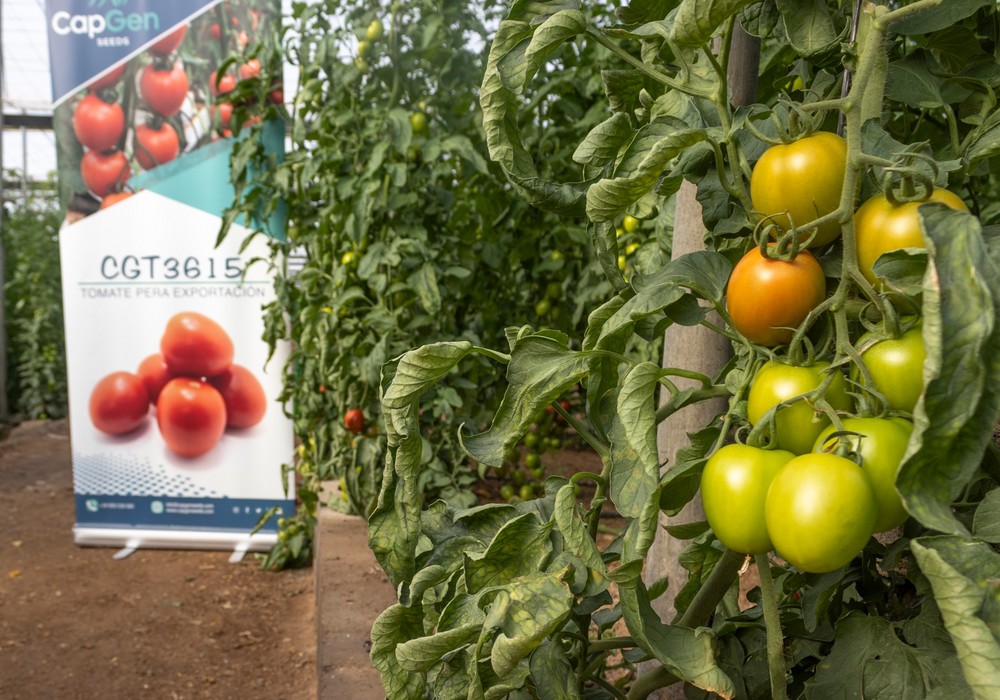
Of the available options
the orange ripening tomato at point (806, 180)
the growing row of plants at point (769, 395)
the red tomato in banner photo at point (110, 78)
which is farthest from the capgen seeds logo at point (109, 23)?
the orange ripening tomato at point (806, 180)

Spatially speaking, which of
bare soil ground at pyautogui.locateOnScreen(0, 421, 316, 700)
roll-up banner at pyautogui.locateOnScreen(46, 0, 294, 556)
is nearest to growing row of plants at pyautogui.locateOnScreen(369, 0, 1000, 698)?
bare soil ground at pyautogui.locateOnScreen(0, 421, 316, 700)

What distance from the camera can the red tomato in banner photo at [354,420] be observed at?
102 inches

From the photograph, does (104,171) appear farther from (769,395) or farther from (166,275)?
(769,395)

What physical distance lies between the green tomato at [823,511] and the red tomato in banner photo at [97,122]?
3.47m

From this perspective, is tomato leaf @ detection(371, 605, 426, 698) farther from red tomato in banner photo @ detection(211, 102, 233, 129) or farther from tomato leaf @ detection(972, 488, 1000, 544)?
red tomato in banner photo @ detection(211, 102, 233, 129)

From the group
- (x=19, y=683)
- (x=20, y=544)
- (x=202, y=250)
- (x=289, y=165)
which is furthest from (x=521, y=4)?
(x=20, y=544)

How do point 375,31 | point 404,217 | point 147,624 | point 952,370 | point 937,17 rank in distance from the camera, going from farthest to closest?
point 147,624 < point 404,217 < point 375,31 < point 937,17 < point 952,370

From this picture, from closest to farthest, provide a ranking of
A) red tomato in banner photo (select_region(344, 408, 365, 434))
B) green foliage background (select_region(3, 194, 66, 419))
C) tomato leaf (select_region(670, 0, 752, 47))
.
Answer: tomato leaf (select_region(670, 0, 752, 47)) < red tomato in banner photo (select_region(344, 408, 365, 434)) < green foliage background (select_region(3, 194, 66, 419))

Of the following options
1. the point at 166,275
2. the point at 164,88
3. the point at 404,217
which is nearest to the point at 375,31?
the point at 404,217

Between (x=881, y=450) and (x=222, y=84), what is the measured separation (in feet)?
11.0

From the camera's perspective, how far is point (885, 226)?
0.51 m

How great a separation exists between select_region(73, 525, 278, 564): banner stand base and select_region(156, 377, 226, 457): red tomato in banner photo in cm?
35

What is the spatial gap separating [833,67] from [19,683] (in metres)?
2.68

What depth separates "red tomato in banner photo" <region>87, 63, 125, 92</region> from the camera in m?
3.38
